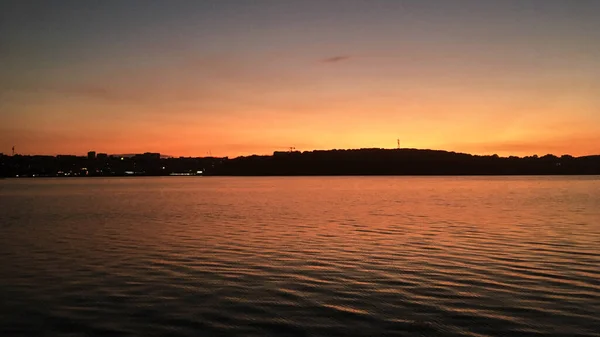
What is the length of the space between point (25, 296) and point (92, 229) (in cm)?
2856

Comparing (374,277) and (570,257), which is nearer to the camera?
(374,277)

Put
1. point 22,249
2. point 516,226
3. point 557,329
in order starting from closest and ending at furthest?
point 557,329 < point 22,249 < point 516,226

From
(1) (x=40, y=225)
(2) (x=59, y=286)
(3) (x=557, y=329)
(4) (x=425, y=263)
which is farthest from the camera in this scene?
(1) (x=40, y=225)

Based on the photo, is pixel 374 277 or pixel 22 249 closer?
pixel 374 277

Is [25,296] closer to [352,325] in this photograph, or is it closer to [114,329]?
[114,329]

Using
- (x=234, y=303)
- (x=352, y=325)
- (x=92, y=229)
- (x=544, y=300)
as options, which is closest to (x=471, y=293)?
(x=544, y=300)

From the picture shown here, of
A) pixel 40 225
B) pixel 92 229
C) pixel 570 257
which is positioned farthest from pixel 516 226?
pixel 40 225

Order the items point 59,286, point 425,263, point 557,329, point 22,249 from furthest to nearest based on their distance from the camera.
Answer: point 22,249, point 425,263, point 59,286, point 557,329

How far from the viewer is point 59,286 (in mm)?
23125

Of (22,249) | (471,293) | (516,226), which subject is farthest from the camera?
(516,226)

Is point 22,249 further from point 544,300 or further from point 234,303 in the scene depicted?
point 544,300

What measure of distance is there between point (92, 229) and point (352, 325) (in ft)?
125

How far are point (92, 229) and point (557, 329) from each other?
42.4m

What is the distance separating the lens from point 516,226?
4825 cm
